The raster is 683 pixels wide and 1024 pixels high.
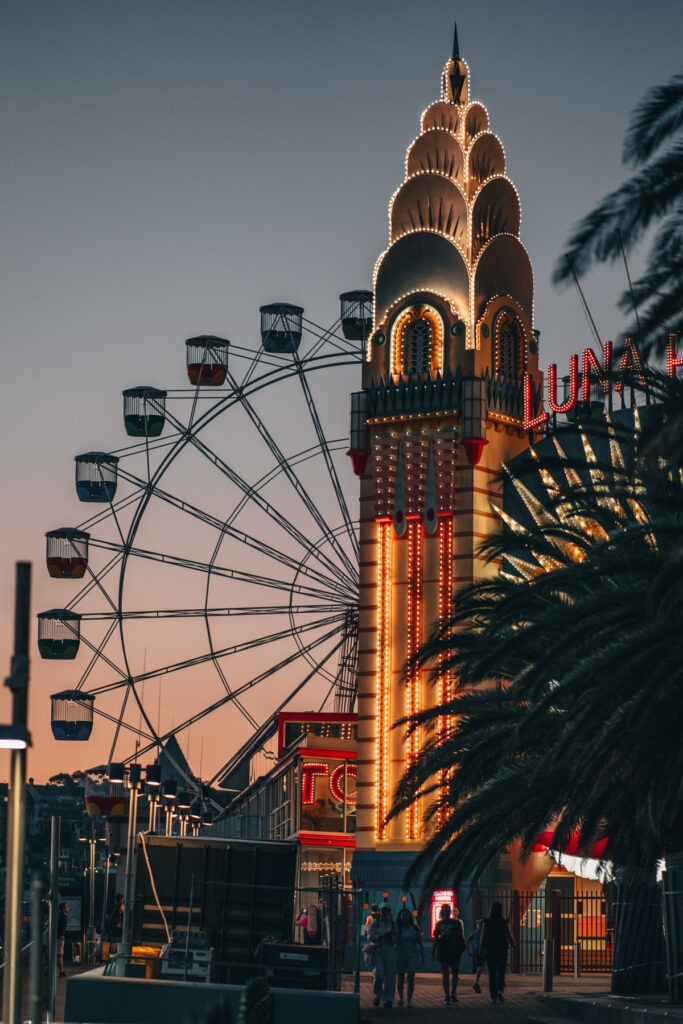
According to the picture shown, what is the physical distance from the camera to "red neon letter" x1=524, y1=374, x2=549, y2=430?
5238 centimetres

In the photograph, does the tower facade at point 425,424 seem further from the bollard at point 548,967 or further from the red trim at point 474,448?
the bollard at point 548,967

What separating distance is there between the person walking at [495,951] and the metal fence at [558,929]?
5.73m

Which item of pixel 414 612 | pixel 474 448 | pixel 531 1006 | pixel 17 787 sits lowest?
pixel 531 1006

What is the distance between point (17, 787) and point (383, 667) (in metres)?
37.0

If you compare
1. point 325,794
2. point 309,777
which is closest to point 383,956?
point 309,777

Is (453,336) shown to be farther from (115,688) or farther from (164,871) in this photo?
(164,871)

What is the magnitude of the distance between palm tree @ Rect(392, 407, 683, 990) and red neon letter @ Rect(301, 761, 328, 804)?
1107 inches

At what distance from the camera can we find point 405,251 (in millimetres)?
54344

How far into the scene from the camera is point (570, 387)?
5244cm

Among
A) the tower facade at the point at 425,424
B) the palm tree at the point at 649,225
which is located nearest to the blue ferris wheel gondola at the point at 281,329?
the tower facade at the point at 425,424

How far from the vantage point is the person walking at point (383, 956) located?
34.1 m

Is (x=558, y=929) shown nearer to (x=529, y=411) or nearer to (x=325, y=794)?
(x=529, y=411)

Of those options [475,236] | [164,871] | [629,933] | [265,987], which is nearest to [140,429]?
[475,236]

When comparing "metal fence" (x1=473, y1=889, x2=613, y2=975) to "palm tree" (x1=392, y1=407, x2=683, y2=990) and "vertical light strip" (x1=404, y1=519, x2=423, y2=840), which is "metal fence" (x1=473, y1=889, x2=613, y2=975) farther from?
"palm tree" (x1=392, y1=407, x2=683, y2=990)
